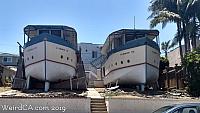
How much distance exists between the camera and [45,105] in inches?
684

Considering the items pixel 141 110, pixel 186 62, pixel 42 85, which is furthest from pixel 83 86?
pixel 141 110

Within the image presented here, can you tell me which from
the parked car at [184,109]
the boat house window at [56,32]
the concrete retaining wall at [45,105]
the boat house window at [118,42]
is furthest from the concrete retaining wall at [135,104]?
the boat house window at [118,42]

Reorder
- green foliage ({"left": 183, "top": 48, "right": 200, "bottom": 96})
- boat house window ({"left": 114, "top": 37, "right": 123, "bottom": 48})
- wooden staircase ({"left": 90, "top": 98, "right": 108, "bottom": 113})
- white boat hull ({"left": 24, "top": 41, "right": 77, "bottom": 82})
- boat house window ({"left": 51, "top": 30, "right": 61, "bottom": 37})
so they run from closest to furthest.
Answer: wooden staircase ({"left": 90, "top": 98, "right": 108, "bottom": 113}), green foliage ({"left": 183, "top": 48, "right": 200, "bottom": 96}), white boat hull ({"left": 24, "top": 41, "right": 77, "bottom": 82}), boat house window ({"left": 51, "top": 30, "right": 61, "bottom": 37}), boat house window ({"left": 114, "top": 37, "right": 123, "bottom": 48})

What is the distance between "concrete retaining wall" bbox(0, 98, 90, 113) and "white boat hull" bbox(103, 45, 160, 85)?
31.8 ft

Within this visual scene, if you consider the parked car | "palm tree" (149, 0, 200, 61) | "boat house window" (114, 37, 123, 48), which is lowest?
the parked car

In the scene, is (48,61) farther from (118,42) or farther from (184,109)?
(184,109)

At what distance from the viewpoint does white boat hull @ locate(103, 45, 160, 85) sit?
26484 millimetres

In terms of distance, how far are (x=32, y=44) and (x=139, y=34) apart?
9.05 m

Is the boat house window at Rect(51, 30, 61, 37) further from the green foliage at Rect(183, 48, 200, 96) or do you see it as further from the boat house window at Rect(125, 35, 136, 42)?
the green foliage at Rect(183, 48, 200, 96)

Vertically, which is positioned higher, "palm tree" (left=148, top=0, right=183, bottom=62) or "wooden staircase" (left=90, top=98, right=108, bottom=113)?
"palm tree" (left=148, top=0, right=183, bottom=62)

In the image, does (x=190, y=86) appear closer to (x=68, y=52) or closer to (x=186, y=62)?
(x=186, y=62)

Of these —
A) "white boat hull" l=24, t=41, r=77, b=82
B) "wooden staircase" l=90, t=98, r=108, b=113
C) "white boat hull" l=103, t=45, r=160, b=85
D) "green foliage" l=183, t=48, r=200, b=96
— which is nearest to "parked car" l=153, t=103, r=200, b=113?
"wooden staircase" l=90, t=98, r=108, b=113

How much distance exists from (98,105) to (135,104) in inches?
85.3

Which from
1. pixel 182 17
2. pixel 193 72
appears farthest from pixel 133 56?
pixel 182 17
